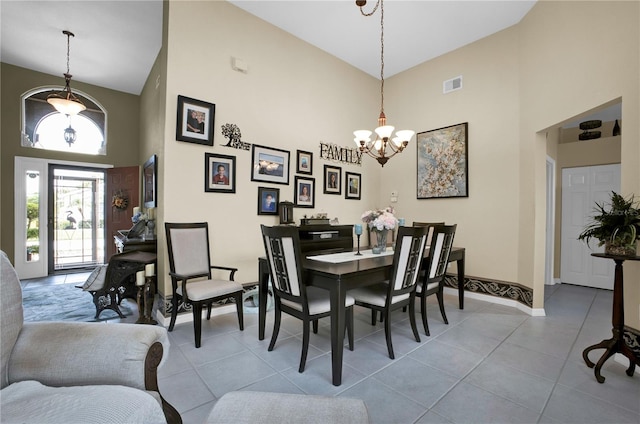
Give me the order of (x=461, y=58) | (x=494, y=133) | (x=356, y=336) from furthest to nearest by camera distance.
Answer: (x=461, y=58)
(x=494, y=133)
(x=356, y=336)

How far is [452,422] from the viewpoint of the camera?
1575 mm

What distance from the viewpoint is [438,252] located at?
9.32ft

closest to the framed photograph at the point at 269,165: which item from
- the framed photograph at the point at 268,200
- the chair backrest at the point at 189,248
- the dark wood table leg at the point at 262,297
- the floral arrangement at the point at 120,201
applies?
the framed photograph at the point at 268,200

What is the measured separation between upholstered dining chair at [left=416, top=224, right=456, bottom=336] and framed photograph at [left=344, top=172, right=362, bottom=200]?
6.87 feet

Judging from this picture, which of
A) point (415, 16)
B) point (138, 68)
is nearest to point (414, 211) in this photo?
point (415, 16)

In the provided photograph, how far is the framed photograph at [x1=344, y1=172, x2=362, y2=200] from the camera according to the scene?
479 centimetres

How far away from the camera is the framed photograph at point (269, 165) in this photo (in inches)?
142

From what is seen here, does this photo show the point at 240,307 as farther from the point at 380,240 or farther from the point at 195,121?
the point at 195,121

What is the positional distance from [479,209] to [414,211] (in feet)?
3.36

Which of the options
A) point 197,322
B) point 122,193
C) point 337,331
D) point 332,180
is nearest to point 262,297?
point 197,322

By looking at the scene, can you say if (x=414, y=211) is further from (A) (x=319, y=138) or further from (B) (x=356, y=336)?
(B) (x=356, y=336)

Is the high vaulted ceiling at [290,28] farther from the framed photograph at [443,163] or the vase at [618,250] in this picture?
the vase at [618,250]

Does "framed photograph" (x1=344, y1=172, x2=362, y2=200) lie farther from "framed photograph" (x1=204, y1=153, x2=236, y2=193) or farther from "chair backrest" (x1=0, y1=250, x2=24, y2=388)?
"chair backrest" (x1=0, y1=250, x2=24, y2=388)

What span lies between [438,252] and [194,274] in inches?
99.5
